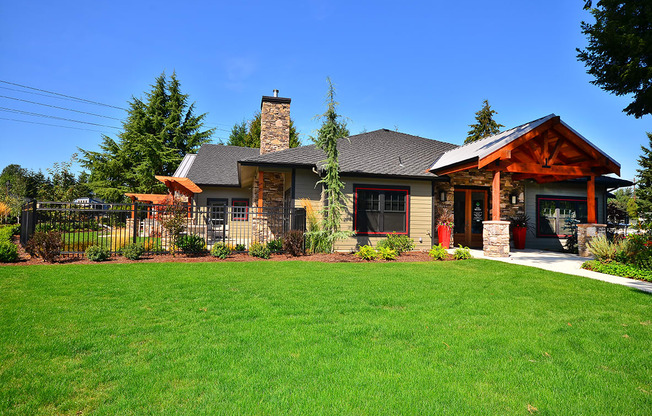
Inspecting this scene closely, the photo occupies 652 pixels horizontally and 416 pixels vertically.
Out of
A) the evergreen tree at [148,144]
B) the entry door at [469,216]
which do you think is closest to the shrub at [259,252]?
the entry door at [469,216]

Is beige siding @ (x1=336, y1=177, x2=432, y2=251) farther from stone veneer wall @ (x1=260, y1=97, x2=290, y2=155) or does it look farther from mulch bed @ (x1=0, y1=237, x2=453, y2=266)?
stone veneer wall @ (x1=260, y1=97, x2=290, y2=155)

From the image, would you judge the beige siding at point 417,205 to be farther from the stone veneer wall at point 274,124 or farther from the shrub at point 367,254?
the stone veneer wall at point 274,124

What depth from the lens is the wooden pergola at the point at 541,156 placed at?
9.62 metres

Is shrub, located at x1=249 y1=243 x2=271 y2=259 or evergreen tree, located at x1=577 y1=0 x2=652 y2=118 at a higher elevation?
evergreen tree, located at x1=577 y1=0 x2=652 y2=118

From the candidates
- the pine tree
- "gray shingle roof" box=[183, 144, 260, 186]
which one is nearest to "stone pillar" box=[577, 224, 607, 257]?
"gray shingle roof" box=[183, 144, 260, 186]

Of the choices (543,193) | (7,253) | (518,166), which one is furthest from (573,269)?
(7,253)

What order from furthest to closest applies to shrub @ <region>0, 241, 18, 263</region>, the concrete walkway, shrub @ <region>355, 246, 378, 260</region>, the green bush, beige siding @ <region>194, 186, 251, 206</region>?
beige siding @ <region>194, 186, 251, 206</region>, shrub @ <region>355, 246, 378, 260</region>, shrub @ <region>0, 241, 18, 263</region>, the green bush, the concrete walkway

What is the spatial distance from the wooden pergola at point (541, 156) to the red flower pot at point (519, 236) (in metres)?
2.34

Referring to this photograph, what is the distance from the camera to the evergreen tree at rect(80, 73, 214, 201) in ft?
80.6

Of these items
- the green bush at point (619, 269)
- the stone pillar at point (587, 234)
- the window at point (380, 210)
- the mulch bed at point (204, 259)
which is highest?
the window at point (380, 210)

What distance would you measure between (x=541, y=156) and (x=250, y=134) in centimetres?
2599

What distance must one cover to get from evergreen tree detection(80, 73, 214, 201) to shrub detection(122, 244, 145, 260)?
17.5m

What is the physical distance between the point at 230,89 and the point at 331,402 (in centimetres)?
2177

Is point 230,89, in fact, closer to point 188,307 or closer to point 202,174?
point 202,174
